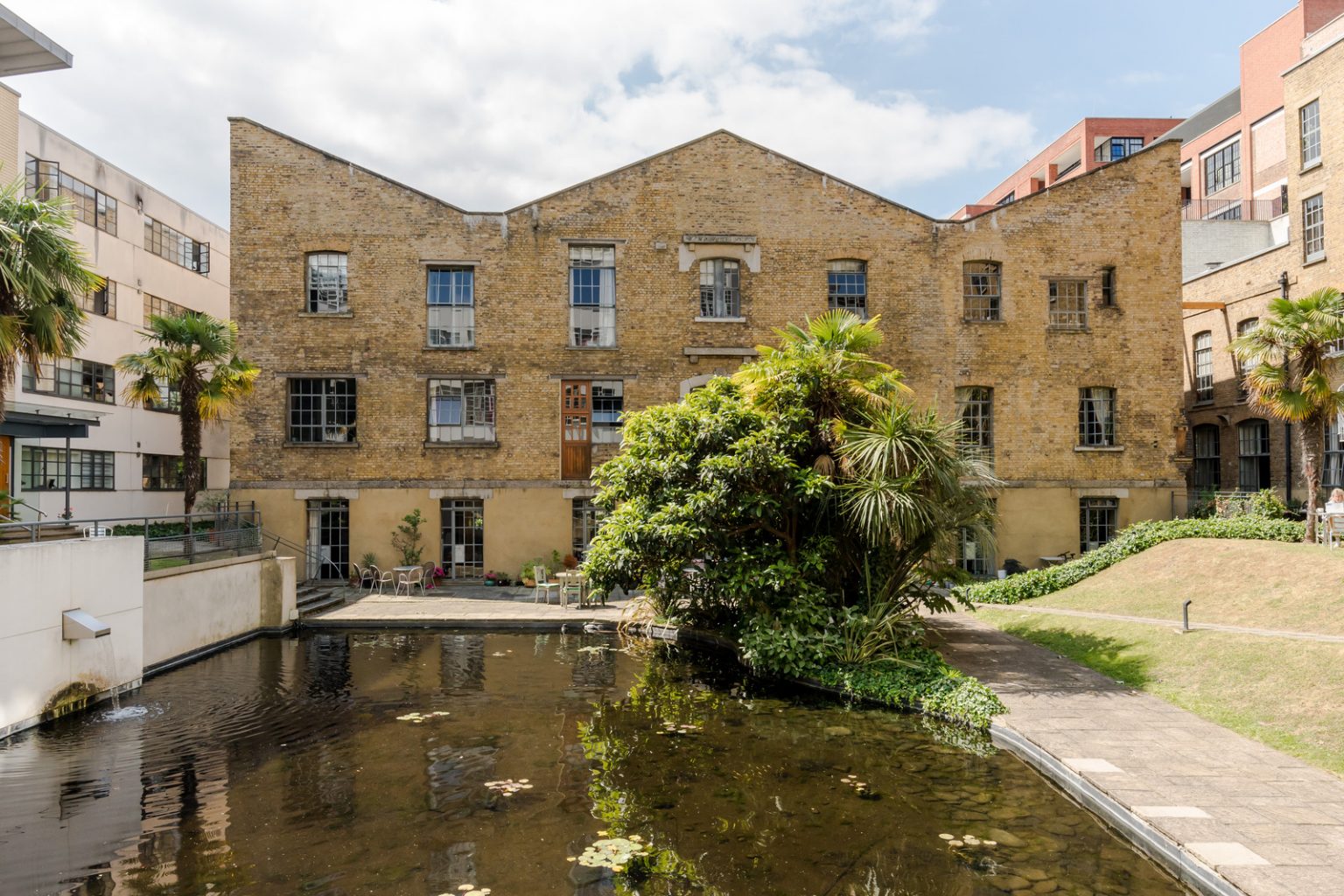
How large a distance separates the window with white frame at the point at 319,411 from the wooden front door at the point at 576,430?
5.69 m

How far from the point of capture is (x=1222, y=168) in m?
33.4

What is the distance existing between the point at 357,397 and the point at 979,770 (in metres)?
18.1

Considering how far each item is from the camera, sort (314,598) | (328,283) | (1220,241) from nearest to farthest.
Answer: (314,598) → (328,283) → (1220,241)

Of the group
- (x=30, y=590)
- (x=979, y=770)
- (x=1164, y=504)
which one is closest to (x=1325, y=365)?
(x=1164, y=504)

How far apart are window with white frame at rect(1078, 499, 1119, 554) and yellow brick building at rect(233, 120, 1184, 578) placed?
55mm

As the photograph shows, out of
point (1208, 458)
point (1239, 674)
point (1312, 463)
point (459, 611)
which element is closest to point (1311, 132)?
point (1208, 458)

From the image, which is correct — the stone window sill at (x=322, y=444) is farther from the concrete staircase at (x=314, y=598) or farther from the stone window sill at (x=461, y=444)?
the concrete staircase at (x=314, y=598)

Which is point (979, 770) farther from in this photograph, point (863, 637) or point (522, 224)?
point (522, 224)

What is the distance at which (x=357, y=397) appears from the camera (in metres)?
21.3

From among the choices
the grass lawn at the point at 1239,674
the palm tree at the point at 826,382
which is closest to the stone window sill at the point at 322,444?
the palm tree at the point at 826,382

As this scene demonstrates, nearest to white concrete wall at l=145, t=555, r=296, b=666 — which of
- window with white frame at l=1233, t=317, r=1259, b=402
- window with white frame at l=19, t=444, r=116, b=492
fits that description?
window with white frame at l=19, t=444, r=116, b=492

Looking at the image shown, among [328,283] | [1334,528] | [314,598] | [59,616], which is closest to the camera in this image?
[59,616]

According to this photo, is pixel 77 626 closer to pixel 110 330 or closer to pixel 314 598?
pixel 314 598

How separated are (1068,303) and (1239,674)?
14.5m
